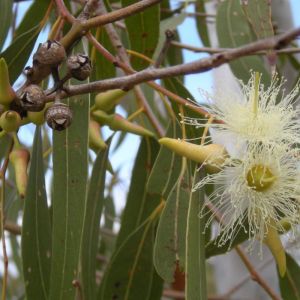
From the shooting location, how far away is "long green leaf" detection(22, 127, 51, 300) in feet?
3.88

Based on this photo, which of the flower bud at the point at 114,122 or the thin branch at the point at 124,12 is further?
the flower bud at the point at 114,122

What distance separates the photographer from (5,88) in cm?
91

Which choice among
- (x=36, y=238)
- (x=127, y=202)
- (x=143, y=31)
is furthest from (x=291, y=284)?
(x=143, y=31)

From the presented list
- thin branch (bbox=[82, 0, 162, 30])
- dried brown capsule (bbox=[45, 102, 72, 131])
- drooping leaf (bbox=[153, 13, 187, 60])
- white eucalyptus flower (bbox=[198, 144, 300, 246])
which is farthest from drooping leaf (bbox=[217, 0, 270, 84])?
dried brown capsule (bbox=[45, 102, 72, 131])

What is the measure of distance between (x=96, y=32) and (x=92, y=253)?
0.49 m

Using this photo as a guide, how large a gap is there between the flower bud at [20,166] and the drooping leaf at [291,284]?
572 mm

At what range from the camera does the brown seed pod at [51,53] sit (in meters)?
0.90

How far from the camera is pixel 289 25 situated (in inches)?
91.0

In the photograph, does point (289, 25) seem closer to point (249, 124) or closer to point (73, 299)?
point (249, 124)

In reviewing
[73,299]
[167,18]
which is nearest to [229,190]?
[73,299]

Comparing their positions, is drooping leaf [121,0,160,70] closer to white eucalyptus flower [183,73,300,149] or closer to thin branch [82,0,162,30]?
→ white eucalyptus flower [183,73,300,149]

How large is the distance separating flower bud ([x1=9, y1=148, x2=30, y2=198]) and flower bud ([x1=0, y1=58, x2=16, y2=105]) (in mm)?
174

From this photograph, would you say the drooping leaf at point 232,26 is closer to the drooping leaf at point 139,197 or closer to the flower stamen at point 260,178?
the drooping leaf at point 139,197

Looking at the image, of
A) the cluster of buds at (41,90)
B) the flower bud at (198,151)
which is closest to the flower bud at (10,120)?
the cluster of buds at (41,90)
